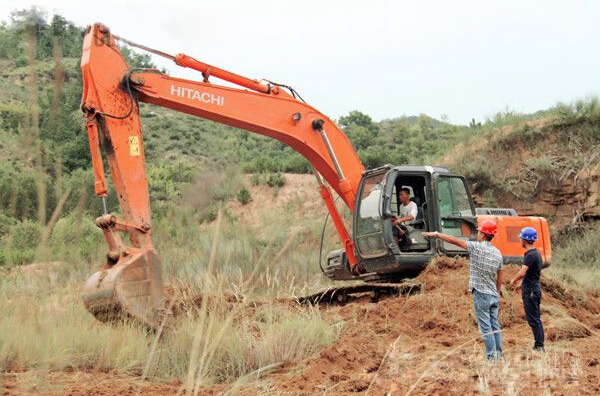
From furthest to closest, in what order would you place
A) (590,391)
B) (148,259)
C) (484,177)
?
1. (484,177)
2. (148,259)
3. (590,391)

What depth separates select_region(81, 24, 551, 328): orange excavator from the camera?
31.2 feet

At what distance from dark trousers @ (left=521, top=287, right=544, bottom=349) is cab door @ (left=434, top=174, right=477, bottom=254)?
426cm

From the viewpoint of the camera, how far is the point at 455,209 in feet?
44.2

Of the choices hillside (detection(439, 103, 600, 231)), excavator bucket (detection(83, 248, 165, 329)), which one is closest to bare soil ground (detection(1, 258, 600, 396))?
excavator bucket (detection(83, 248, 165, 329))

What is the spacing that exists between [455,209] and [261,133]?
3.42 meters

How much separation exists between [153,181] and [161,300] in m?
18.7

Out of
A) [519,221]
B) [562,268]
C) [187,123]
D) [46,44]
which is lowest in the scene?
[562,268]

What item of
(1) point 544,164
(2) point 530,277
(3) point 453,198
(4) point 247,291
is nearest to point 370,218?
(3) point 453,198

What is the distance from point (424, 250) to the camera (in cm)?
1297

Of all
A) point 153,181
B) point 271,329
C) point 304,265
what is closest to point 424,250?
point 271,329

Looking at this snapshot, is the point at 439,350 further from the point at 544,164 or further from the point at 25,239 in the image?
the point at 544,164

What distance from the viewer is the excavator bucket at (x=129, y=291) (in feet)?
29.6

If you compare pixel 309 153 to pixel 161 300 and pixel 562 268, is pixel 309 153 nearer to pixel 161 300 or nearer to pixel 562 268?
pixel 161 300

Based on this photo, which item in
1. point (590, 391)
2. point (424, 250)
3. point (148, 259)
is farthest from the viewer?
point (424, 250)
